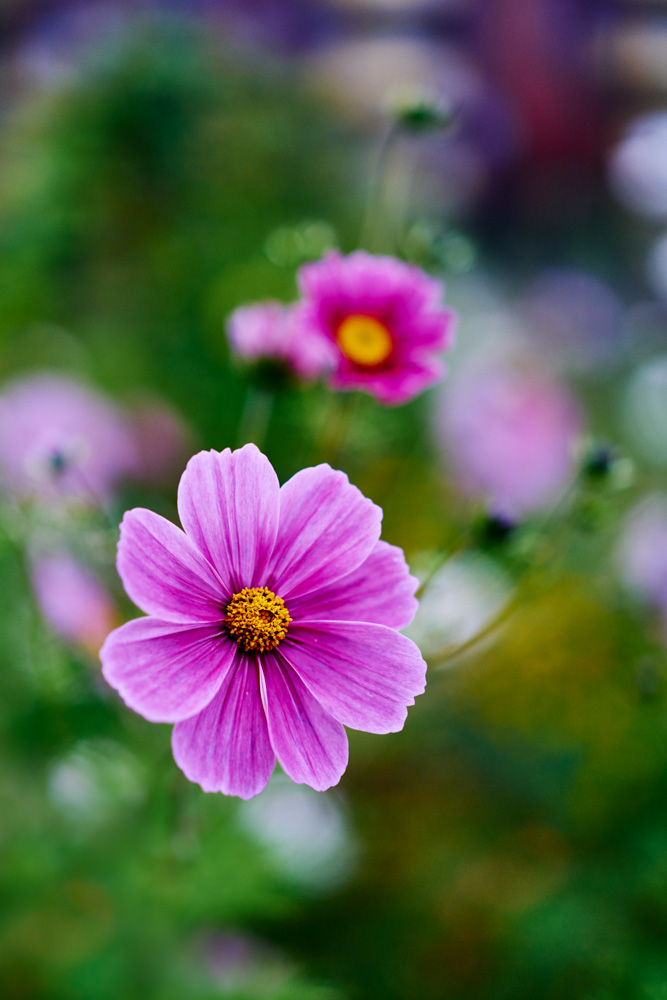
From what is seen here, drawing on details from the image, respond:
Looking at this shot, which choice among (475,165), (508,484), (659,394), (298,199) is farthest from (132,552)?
(475,165)

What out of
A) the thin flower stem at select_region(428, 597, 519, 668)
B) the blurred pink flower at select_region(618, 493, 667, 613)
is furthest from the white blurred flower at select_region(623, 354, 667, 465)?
the thin flower stem at select_region(428, 597, 519, 668)

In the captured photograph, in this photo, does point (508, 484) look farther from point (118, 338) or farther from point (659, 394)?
point (118, 338)

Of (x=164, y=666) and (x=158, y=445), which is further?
(x=158, y=445)

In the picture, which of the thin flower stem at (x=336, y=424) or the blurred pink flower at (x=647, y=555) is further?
the blurred pink flower at (x=647, y=555)

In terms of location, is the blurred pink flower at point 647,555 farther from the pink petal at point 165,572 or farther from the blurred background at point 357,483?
the pink petal at point 165,572

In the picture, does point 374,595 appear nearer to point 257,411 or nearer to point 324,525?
point 324,525

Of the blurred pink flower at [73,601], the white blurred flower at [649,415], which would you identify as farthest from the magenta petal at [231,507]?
the white blurred flower at [649,415]

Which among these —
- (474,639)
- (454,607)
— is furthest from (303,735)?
(454,607)

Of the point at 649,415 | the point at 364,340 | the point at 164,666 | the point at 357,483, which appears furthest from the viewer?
the point at 649,415

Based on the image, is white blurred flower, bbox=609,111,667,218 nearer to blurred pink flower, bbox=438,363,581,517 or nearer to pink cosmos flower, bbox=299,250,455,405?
blurred pink flower, bbox=438,363,581,517
